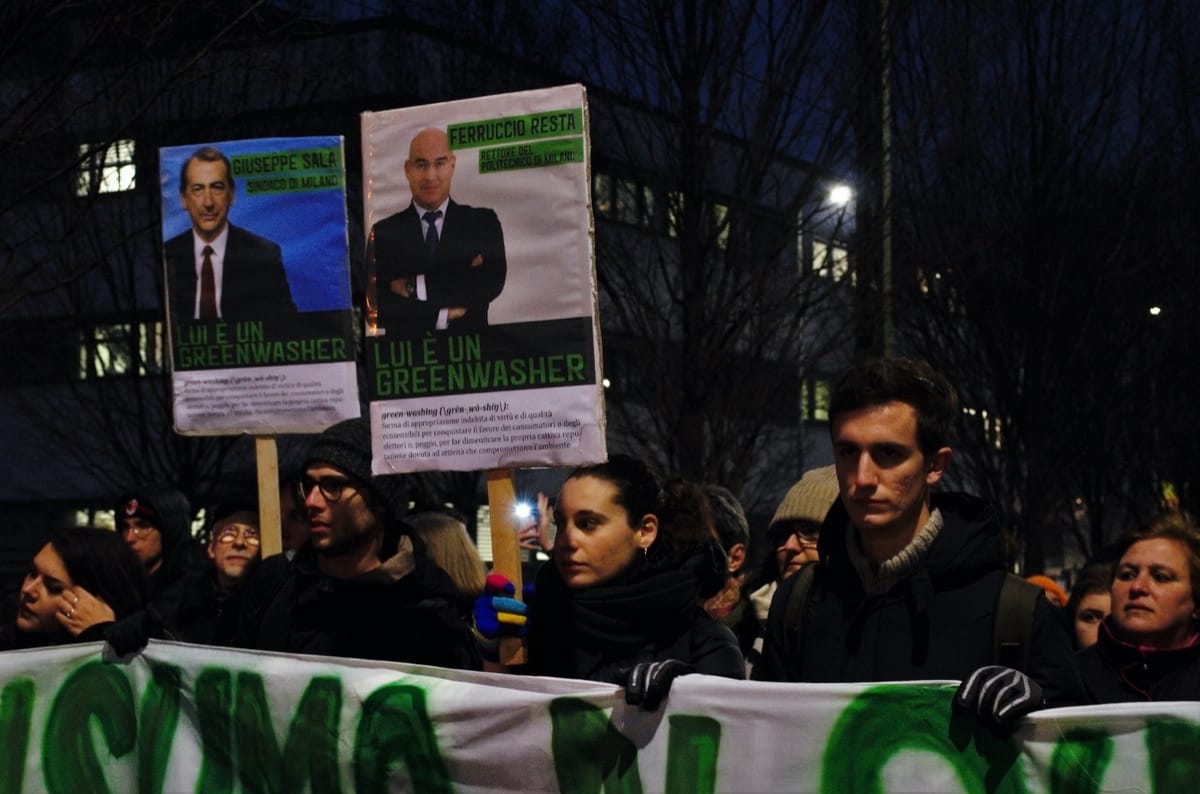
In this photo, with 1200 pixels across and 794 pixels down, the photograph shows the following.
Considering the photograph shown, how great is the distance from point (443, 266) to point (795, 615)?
2.04m

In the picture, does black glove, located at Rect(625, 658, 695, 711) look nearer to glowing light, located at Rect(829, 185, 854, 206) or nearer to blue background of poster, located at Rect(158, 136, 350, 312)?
blue background of poster, located at Rect(158, 136, 350, 312)

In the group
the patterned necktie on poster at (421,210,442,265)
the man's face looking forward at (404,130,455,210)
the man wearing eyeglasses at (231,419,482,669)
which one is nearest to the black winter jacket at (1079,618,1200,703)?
the man wearing eyeglasses at (231,419,482,669)

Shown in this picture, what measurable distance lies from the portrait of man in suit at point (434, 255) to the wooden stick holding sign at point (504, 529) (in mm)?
466

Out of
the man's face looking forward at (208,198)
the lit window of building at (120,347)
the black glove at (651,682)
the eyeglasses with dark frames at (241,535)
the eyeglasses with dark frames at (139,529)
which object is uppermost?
the lit window of building at (120,347)

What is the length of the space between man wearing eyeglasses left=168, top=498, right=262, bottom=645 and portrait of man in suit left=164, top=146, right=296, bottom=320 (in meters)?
0.86

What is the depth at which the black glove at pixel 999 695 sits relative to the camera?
2.98 metres

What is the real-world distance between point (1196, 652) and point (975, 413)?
1273 cm

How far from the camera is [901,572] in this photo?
3480 millimetres

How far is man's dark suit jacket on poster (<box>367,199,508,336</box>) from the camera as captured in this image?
17.1 ft

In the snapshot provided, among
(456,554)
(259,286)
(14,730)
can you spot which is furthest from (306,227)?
(14,730)

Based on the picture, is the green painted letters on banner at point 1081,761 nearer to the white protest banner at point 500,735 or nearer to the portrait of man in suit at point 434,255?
the white protest banner at point 500,735

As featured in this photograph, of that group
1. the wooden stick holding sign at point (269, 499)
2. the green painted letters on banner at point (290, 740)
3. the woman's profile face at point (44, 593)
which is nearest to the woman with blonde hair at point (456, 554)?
the wooden stick holding sign at point (269, 499)

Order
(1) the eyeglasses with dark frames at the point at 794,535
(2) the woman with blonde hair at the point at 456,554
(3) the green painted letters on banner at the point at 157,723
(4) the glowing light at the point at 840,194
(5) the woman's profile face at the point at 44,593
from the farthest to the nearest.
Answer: (4) the glowing light at the point at 840,194 → (2) the woman with blonde hair at the point at 456,554 → (1) the eyeglasses with dark frames at the point at 794,535 → (5) the woman's profile face at the point at 44,593 → (3) the green painted letters on banner at the point at 157,723

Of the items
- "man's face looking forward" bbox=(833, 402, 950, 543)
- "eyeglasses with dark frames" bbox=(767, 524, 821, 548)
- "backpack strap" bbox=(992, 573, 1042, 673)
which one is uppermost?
"man's face looking forward" bbox=(833, 402, 950, 543)
